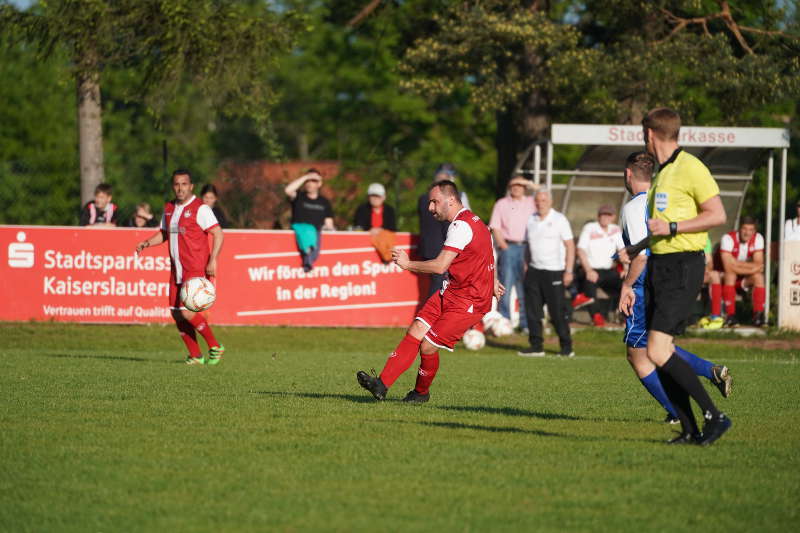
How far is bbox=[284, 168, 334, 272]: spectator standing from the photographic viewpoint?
18.5 metres

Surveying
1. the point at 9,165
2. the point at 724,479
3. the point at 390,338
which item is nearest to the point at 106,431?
the point at 724,479

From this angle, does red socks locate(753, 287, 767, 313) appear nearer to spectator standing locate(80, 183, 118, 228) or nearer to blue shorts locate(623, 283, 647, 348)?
spectator standing locate(80, 183, 118, 228)

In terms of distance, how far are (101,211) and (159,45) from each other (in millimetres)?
3688

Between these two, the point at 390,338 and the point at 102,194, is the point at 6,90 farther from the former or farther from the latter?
the point at 390,338

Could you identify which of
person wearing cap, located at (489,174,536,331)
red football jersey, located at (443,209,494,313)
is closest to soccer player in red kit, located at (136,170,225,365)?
red football jersey, located at (443,209,494,313)

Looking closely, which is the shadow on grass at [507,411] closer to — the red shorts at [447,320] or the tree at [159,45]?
the red shorts at [447,320]

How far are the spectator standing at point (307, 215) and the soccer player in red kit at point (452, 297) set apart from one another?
9.24m

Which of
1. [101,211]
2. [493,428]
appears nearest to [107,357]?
[101,211]

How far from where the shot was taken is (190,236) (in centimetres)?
1281

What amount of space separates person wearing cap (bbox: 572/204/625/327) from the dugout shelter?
1039 millimetres

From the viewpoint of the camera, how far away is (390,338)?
1803 cm

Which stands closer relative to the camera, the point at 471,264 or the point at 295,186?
the point at 471,264

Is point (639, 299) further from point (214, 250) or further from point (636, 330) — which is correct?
point (214, 250)

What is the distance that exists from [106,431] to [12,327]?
11.0 meters
